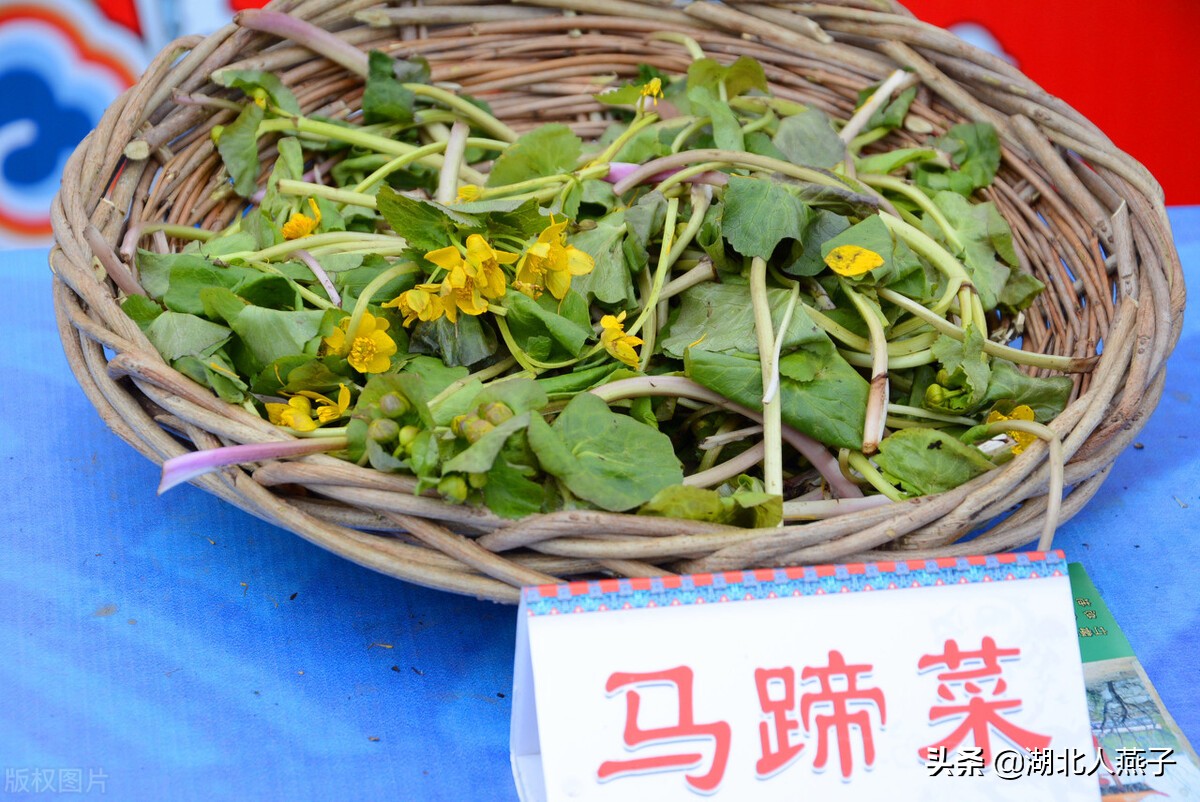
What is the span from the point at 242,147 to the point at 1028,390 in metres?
0.58

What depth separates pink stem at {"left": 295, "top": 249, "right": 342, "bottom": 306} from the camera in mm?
657

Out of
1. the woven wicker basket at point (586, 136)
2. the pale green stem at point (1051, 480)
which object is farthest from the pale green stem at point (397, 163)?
the pale green stem at point (1051, 480)

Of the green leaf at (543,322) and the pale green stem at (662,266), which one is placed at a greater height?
the pale green stem at (662,266)

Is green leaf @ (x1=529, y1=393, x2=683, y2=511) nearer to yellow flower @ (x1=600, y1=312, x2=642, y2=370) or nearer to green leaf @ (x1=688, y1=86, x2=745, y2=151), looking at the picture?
yellow flower @ (x1=600, y1=312, x2=642, y2=370)

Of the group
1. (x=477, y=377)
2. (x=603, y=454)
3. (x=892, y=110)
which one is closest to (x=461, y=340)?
(x=477, y=377)

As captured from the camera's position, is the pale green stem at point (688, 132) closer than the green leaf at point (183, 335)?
No

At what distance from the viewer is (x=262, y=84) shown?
79cm

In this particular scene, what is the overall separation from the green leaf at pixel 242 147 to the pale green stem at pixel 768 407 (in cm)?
40

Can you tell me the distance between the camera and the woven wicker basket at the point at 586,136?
51 centimetres

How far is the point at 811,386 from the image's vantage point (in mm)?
616

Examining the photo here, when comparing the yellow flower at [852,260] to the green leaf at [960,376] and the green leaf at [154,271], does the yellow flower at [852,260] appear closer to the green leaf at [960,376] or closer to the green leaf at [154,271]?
the green leaf at [960,376]

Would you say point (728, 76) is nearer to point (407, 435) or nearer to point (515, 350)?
point (515, 350)

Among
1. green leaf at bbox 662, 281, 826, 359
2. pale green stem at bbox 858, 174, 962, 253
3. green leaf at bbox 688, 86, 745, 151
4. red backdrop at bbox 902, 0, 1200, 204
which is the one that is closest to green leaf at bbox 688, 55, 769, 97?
green leaf at bbox 688, 86, 745, 151

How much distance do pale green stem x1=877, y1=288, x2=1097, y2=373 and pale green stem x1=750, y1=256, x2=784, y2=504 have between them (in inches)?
3.8
